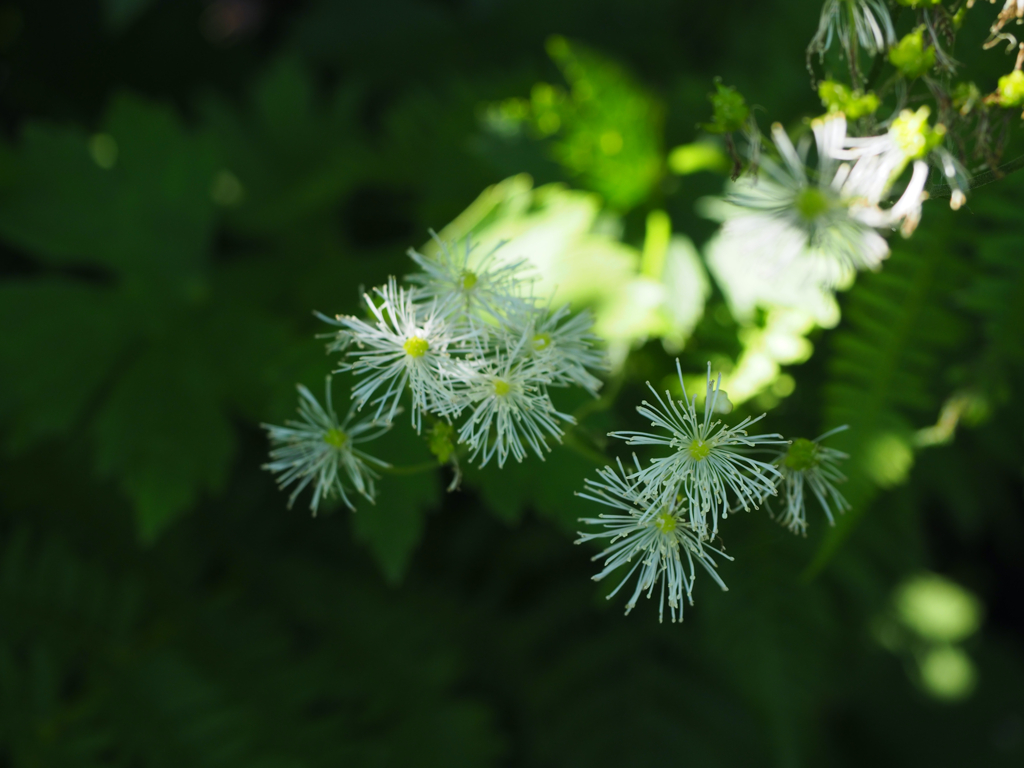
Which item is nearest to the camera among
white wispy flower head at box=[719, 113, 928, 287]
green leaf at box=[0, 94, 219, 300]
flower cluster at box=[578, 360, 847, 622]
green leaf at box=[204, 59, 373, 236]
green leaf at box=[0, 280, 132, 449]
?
flower cluster at box=[578, 360, 847, 622]

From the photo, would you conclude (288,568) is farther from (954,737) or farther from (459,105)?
(954,737)

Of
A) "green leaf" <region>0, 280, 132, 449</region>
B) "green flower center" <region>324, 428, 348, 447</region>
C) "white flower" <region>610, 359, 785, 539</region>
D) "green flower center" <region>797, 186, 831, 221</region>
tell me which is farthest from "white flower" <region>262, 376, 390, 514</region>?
"green leaf" <region>0, 280, 132, 449</region>

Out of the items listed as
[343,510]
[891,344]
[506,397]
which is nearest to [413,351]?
[506,397]

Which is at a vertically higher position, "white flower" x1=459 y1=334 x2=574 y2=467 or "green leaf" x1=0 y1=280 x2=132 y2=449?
"green leaf" x1=0 y1=280 x2=132 y2=449

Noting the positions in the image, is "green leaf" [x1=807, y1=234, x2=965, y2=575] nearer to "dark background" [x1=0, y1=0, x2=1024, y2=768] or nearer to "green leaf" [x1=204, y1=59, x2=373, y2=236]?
"dark background" [x1=0, y1=0, x2=1024, y2=768]

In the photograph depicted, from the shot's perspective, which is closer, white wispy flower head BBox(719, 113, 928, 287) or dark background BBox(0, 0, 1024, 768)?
white wispy flower head BBox(719, 113, 928, 287)

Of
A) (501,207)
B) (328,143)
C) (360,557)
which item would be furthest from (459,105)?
(360,557)

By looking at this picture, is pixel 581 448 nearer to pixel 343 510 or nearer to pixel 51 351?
pixel 343 510
